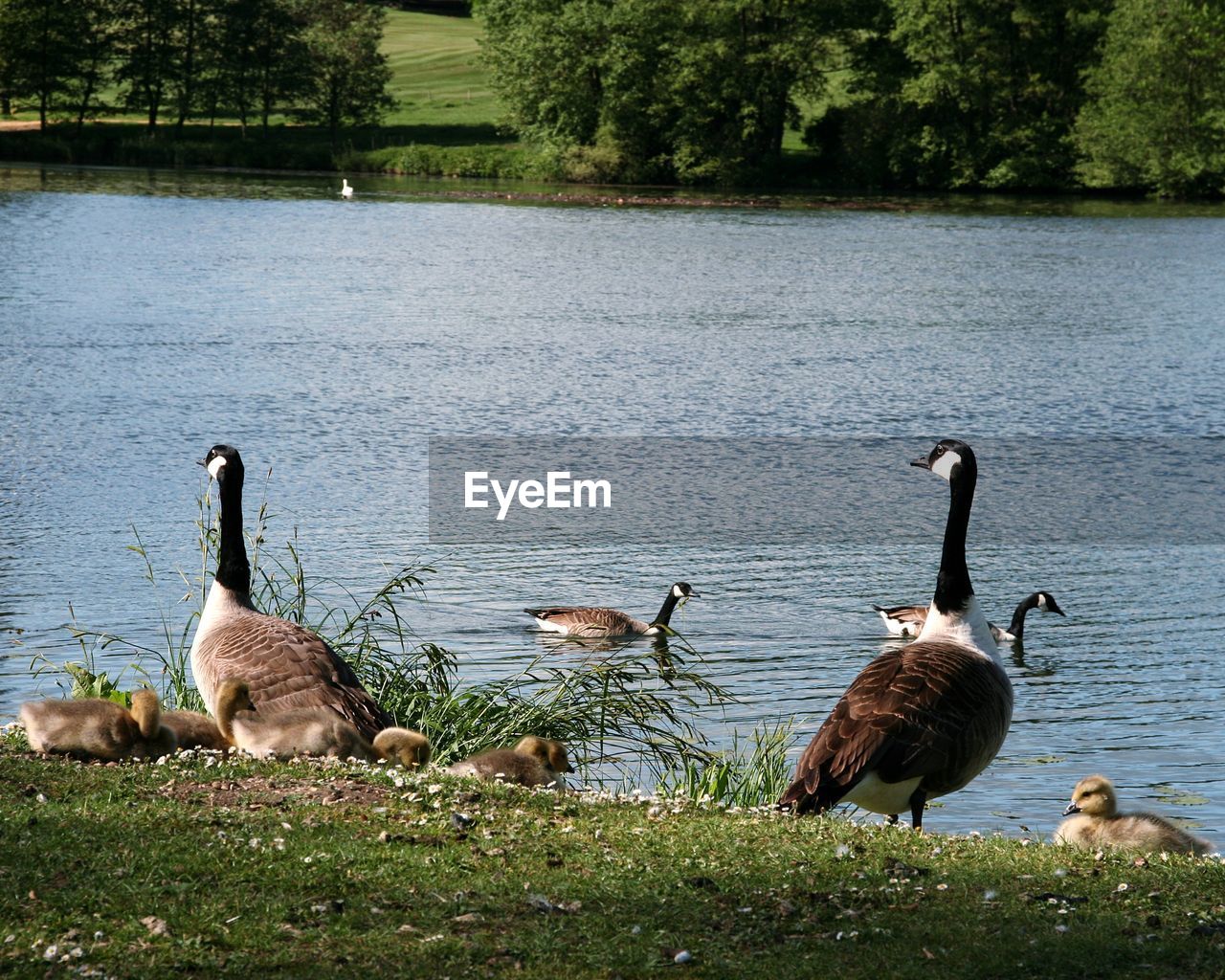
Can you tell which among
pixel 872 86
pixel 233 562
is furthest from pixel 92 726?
pixel 872 86

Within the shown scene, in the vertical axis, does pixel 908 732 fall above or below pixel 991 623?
above

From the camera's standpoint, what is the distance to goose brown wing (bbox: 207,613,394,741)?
8055 millimetres

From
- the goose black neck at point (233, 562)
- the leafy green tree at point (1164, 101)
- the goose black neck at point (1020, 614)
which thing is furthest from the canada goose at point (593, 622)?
the leafy green tree at point (1164, 101)

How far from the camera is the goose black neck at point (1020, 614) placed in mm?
14695

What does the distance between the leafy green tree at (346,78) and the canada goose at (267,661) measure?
315ft

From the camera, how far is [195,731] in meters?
8.24

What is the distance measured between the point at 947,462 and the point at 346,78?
99006 mm

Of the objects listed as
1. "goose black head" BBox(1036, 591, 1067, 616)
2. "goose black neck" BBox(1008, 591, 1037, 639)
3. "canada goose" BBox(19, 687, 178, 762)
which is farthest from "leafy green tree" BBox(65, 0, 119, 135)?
"canada goose" BBox(19, 687, 178, 762)

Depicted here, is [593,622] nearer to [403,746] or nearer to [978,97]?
[403,746]

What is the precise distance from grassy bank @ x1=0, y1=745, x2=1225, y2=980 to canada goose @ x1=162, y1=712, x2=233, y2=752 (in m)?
0.74

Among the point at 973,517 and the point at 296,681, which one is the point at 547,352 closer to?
the point at 973,517

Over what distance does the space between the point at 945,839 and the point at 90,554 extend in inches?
428

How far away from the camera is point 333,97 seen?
102750 millimetres

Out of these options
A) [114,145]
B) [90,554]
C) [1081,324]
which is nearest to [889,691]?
[90,554]
